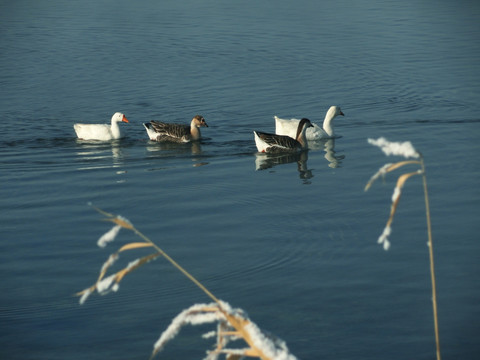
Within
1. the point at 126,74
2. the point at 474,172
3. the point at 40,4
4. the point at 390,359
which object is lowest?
the point at 390,359

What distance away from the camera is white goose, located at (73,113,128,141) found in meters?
18.5

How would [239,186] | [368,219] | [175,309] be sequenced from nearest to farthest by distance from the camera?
[175,309] → [368,219] → [239,186]

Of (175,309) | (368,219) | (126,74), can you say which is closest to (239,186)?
(368,219)

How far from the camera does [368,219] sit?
11672mm

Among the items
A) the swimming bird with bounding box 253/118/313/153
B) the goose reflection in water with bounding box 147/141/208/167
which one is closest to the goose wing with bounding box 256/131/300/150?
the swimming bird with bounding box 253/118/313/153

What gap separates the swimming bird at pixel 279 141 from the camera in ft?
56.7

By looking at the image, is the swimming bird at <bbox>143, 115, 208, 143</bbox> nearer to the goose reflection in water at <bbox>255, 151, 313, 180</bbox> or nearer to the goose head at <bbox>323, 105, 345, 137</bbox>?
the goose reflection in water at <bbox>255, 151, 313, 180</bbox>

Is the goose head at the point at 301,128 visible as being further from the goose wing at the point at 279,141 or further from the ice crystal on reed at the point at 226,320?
the ice crystal on reed at the point at 226,320

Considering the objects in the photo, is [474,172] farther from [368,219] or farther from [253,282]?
[253,282]

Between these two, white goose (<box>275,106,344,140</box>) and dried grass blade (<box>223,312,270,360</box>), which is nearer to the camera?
dried grass blade (<box>223,312,270,360</box>)

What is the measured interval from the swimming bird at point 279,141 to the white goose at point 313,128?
0.36 metres

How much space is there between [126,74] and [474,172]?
15.2m

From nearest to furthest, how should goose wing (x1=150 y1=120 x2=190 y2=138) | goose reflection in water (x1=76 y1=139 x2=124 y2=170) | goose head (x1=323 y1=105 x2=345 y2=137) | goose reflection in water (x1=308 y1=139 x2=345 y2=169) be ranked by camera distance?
goose reflection in water (x1=308 y1=139 x2=345 y2=169), goose reflection in water (x1=76 y1=139 x2=124 y2=170), goose wing (x1=150 y1=120 x2=190 y2=138), goose head (x1=323 y1=105 x2=345 y2=137)

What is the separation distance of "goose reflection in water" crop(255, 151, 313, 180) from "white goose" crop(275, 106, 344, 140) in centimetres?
74
